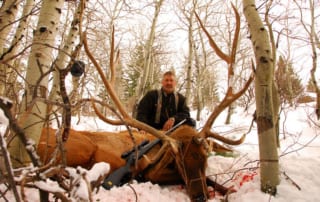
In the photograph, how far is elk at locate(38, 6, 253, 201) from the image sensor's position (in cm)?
206

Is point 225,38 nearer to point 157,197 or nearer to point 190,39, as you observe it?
point 190,39

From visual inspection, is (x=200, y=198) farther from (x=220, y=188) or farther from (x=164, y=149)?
(x=164, y=149)

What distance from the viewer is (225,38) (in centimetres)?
1781

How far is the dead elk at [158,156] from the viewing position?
2425mm

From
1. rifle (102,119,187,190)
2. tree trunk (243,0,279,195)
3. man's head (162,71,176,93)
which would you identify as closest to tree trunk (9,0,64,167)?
rifle (102,119,187,190)

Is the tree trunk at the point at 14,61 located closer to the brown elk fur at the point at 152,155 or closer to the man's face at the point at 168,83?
the brown elk fur at the point at 152,155

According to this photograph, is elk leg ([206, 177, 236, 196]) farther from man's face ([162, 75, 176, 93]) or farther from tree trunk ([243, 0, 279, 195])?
man's face ([162, 75, 176, 93])

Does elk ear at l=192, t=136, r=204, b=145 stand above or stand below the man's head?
below

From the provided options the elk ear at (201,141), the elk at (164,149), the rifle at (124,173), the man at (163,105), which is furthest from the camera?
the man at (163,105)

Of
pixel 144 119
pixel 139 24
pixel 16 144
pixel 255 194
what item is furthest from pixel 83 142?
pixel 139 24

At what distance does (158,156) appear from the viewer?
2398 millimetres

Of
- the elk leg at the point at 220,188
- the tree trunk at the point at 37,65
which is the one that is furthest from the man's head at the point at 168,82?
the tree trunk at the point at 37,65

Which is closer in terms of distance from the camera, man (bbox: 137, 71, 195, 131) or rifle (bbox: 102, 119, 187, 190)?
rifle (bbox: 102, 119, 187, 190)

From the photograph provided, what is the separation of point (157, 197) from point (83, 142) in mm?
1150
